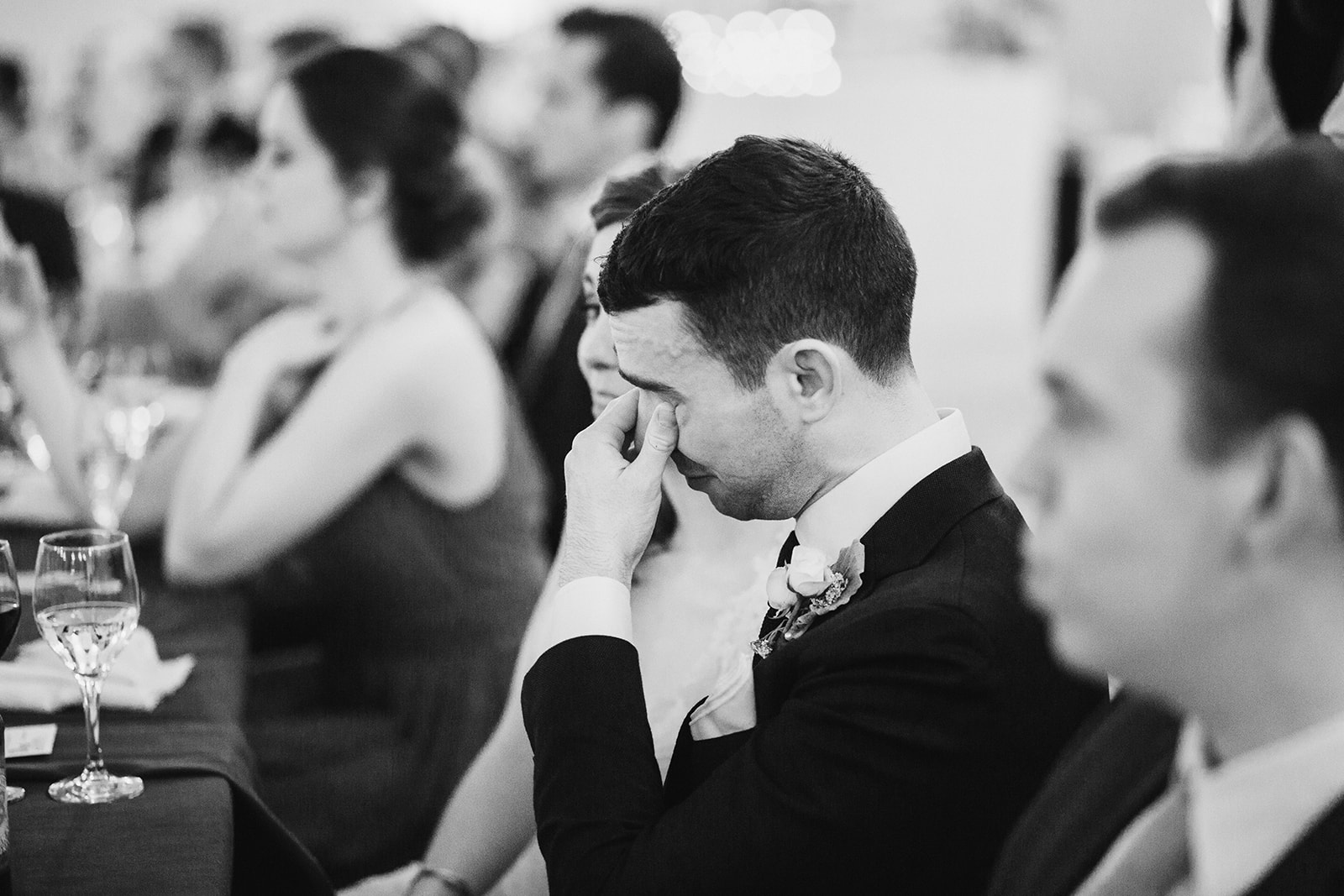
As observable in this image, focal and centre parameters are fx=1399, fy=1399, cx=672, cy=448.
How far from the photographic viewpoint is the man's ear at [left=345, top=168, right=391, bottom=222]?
90.7 inches

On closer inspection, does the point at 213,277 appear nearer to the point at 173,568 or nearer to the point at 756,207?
the point at 173,568

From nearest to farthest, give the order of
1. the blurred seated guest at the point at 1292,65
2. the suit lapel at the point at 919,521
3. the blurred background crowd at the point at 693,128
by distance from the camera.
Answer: the suit lapel at the point at 919,521 < the blurred seated guest at the point at 1292,65 < the blurred background crowd at the point at 693,128

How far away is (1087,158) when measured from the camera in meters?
7.50

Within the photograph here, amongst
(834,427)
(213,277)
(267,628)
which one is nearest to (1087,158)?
(213,277)

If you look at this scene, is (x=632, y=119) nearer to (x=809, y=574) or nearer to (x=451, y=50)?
(x=451, y=50)

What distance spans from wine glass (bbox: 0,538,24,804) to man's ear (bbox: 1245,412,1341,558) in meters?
1.01

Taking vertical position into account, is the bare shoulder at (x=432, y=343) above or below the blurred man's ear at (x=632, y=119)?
above

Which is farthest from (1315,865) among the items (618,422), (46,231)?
(46,231)

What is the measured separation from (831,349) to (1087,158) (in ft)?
22.3

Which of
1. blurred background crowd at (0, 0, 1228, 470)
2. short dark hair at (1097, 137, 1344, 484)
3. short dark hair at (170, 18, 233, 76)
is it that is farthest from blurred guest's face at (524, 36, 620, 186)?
short dark hair at (170, 18, 233, 76)

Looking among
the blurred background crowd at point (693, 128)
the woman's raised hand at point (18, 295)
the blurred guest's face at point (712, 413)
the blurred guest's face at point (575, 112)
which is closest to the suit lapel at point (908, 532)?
the blurred guest's face at point (712, 413)

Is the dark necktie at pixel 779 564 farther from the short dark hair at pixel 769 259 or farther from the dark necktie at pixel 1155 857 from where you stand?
the dark necktie at pixel 1155 857

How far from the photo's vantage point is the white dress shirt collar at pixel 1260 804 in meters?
0.76

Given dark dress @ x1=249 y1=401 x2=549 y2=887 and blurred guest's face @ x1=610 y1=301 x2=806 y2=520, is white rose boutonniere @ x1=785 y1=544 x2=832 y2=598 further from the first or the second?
dark dress @ x1=249 y1=401 x2=549 y2=887
